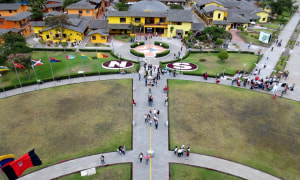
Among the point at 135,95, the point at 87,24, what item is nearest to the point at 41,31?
the point at 87,24

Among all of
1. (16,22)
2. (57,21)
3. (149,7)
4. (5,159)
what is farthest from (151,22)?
(5,159)

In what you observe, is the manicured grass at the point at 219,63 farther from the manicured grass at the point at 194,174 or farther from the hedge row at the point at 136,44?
the manicured grass at the point at 194,174

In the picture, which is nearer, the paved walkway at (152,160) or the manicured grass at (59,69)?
the paved walkway at (152,160)

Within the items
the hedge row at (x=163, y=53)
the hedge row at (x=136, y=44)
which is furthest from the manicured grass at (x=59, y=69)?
the hedge row at (x=163, y=53)

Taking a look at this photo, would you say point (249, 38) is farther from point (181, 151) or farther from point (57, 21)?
point (181, 151)

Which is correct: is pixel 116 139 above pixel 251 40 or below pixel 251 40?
below

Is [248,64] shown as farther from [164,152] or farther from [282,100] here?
[164,152]
